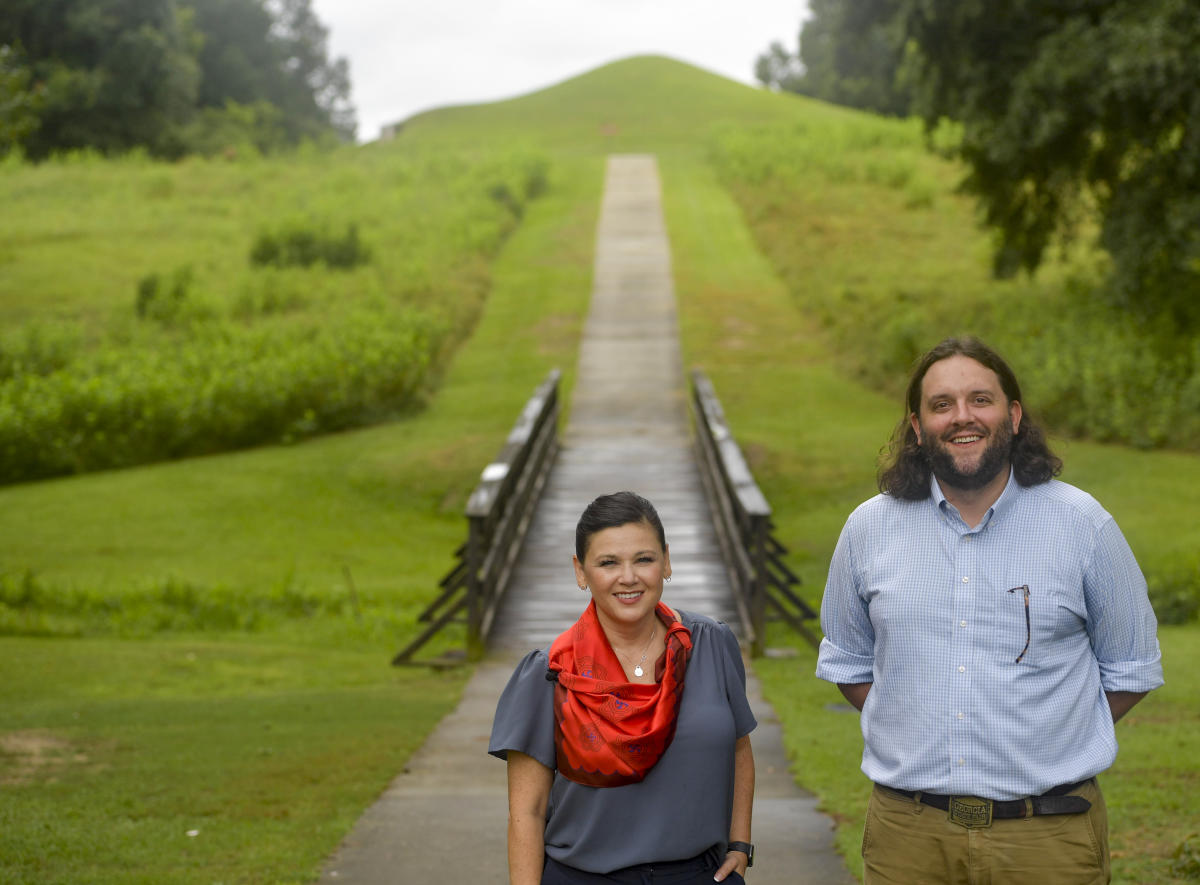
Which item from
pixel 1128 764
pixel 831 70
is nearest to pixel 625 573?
pixel 1128 764

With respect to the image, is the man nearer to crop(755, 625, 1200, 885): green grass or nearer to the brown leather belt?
the brown leather belt

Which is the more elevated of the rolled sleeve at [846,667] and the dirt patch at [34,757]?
the rolled sleeve at [846,667]

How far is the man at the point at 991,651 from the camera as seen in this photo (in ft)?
9.55

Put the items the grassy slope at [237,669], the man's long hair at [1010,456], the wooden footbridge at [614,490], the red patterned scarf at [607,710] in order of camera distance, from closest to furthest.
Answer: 1. the red patterned scarf at [607,710]
2. the man's long hair at [1010,456]
3. the grassy slope at [237,669]
4. the wooden footbridge at [614,490]

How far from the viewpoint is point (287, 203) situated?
3688cm

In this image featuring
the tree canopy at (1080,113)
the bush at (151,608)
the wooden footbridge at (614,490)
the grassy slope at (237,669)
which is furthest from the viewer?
the tree canopy at (1080,113)

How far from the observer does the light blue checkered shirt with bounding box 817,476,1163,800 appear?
292 cm

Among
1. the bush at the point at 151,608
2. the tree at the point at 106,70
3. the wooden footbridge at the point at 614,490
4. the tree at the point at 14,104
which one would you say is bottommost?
the bush at the point at 151,608

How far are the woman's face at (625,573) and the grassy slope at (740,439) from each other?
3.08m

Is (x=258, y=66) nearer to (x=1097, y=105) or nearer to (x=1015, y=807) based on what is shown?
(x=1097, y=105)

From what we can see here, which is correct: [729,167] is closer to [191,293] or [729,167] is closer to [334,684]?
[191,293]

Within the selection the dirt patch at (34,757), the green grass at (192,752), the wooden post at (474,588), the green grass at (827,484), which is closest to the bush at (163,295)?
the green grass at (827,484)

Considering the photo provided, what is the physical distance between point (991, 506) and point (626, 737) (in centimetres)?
98

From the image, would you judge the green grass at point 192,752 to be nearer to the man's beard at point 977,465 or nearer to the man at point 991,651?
the man at point 991,651
